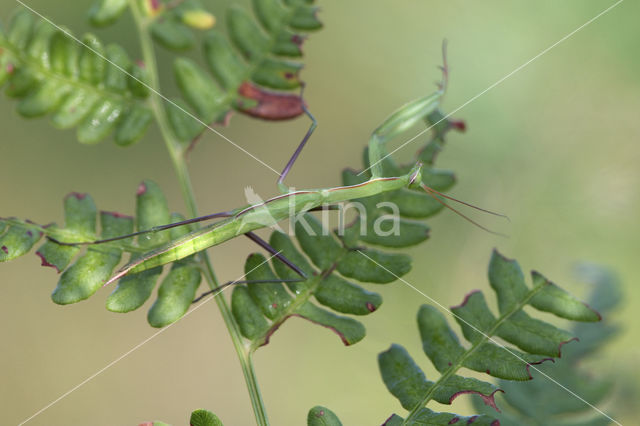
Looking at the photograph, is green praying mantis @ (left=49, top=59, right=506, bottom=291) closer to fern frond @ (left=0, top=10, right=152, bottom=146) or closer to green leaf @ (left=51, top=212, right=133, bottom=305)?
green leaf @ (left=51, top=212, right=133, bottom=305)

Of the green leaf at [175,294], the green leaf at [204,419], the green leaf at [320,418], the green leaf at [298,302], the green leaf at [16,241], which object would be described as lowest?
the green leaf at [320,418]

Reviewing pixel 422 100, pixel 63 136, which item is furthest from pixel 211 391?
pixel 422 100

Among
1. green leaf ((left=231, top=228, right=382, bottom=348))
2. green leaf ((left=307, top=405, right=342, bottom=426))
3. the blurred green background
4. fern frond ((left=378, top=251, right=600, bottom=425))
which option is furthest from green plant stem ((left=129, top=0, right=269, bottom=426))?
the blurred green background

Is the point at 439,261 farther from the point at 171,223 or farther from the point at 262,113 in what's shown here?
the point at 171,223

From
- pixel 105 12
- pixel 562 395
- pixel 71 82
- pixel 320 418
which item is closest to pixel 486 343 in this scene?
pixel 562 395

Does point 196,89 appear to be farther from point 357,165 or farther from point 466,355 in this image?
point 357,165

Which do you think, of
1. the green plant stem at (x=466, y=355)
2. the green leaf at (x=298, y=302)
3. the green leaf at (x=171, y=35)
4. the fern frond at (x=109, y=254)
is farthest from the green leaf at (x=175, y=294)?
the green leaf at (x=171, y=35)

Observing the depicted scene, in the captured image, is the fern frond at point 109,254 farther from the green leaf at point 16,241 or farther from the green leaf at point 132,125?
the green leaf at point 132,125
